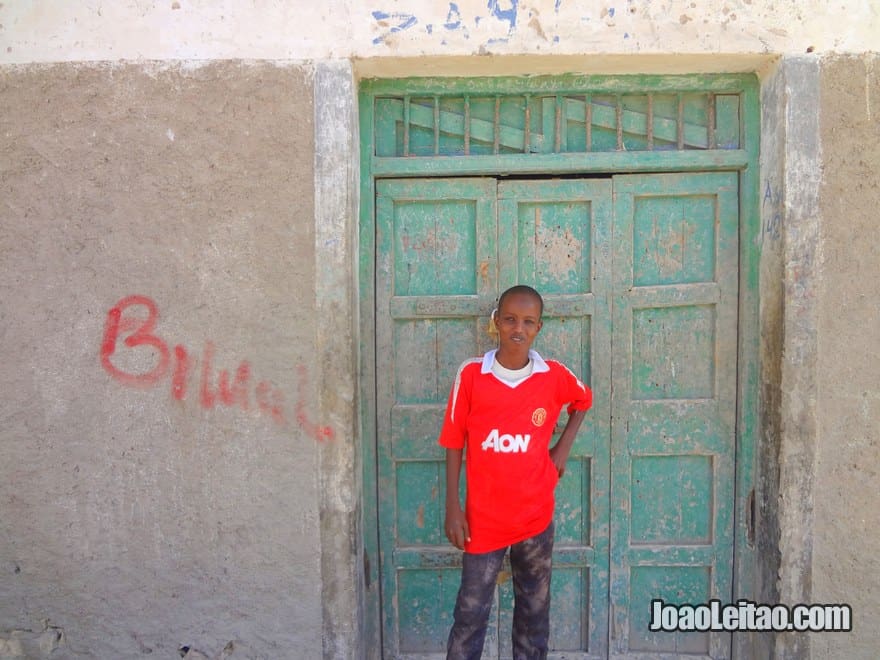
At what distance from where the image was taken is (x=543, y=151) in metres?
2.76

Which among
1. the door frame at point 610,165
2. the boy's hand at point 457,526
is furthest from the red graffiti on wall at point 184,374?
the boy's hand at point 457,526

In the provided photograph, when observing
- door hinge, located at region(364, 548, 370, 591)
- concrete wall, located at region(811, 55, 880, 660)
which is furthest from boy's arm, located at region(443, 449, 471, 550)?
concrete wall, located at region(811, 55, 880, 660)

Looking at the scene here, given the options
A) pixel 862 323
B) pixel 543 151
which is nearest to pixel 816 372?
pixel 862 323

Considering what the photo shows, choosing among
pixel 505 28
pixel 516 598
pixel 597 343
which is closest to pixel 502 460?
pixel 516 598

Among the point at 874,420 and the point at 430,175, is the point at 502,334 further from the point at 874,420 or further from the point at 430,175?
the point at 874,420

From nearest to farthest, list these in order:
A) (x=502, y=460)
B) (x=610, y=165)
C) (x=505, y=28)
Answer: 1. (x=502, y=460)
2. (x=505, y=28)
3. (x=610, y=165)

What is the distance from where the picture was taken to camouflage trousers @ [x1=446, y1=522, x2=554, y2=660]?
7.89 ft

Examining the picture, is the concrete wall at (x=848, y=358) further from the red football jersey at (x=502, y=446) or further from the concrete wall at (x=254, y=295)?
the red football jersey at (x=502, y=446)

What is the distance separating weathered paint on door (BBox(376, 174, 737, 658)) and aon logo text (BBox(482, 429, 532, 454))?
18.0 inches

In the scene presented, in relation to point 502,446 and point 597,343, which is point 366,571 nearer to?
point 502,446

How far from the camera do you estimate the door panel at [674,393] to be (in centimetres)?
275

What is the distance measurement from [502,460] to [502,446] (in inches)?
1.9

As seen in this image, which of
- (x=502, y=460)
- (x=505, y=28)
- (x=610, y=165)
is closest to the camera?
(x=502, y=460)

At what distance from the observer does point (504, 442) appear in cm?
236
